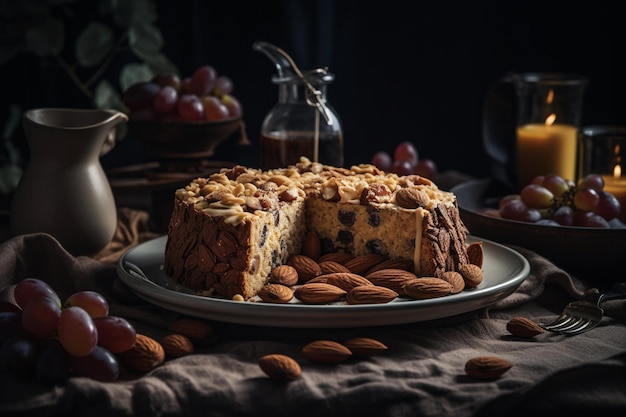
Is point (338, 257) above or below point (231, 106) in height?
below

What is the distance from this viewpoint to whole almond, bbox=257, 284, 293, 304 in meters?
1.68

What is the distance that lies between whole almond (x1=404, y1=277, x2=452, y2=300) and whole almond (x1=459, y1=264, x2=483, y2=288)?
0.33 ft

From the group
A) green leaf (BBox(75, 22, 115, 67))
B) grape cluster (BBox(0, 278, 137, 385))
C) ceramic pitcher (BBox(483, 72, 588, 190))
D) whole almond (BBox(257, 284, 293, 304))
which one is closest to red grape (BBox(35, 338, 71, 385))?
grape cluster (BBox(0, 278, 137, 385))

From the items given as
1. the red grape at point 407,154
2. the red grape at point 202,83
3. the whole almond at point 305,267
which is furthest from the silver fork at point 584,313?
the red grape at point 202,83

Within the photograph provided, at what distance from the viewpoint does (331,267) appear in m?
1.85

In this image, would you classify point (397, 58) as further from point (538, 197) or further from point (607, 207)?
point (607, 207)

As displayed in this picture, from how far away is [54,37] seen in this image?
299 cm

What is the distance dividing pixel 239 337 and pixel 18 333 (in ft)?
1.38

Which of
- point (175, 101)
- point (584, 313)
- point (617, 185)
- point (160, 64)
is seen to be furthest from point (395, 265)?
point (160, 64)

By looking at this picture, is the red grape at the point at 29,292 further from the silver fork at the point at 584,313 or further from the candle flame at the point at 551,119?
the candle flame at the point at 551,119

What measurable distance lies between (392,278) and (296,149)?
2.61 feet

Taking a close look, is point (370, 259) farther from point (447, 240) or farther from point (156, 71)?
point (156, 71)

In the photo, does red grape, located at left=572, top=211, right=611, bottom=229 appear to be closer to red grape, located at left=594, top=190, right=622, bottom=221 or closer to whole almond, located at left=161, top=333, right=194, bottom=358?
red grape, located at left=594, top=190, right=622, bottom=221

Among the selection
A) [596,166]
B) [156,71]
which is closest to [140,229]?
[156,71]
